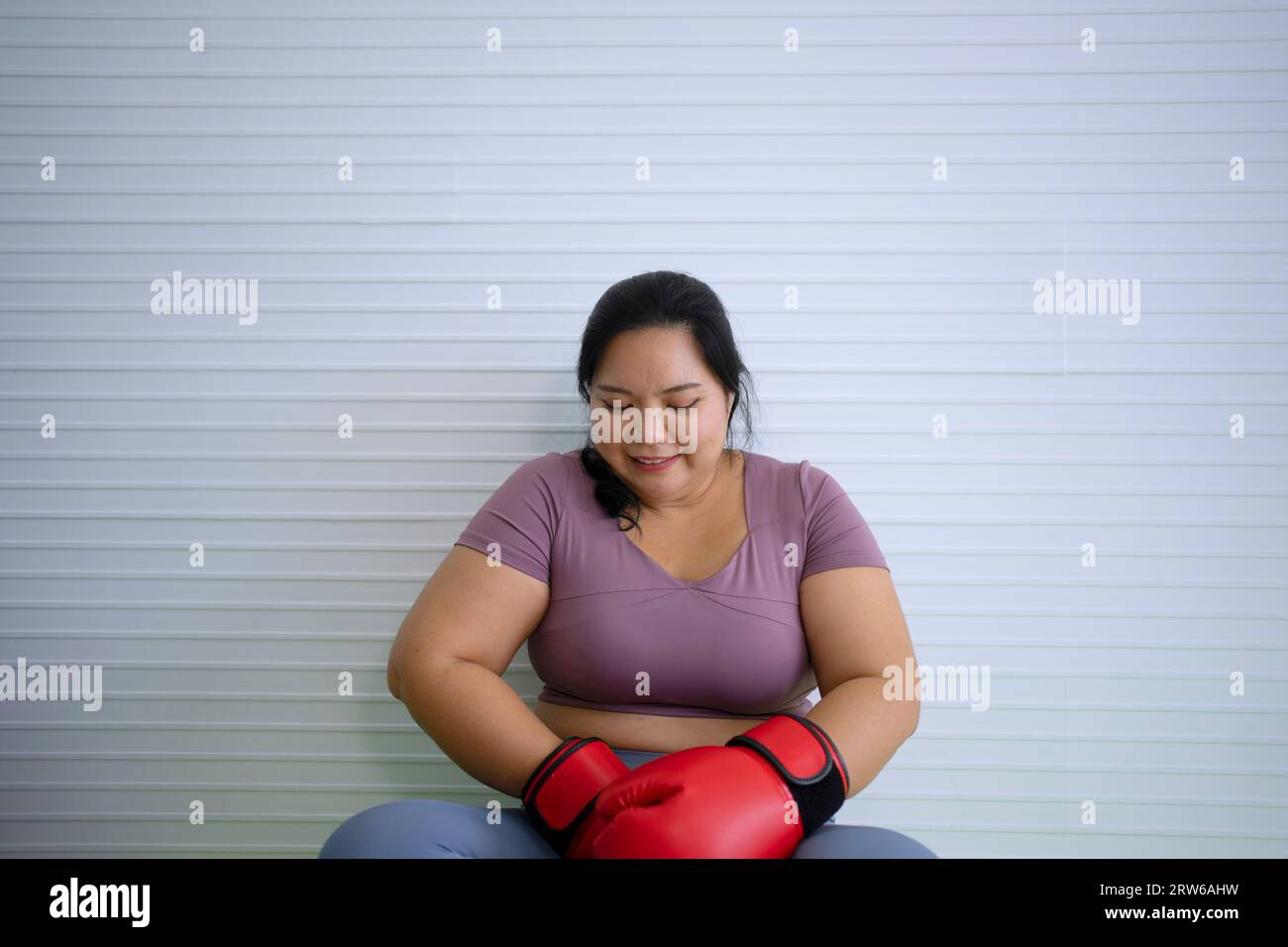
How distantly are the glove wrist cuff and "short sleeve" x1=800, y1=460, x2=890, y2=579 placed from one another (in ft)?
1.04

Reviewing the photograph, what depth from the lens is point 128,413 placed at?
2043 millimetres

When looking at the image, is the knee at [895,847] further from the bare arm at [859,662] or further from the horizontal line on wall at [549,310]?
the horizontal line on wall at [549,310]

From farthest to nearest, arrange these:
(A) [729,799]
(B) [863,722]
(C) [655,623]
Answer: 1. (C) [655,623]
2. (B) [863,722]
3. (A) [729,799]

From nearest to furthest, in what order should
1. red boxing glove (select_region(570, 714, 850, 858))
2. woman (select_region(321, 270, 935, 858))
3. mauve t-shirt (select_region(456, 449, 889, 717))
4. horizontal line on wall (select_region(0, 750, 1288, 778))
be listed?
red boxing glove (select_region(570, 714, 850, 858)) → woman (select_region(321, 270, 935, 858)) → mauve t-shirt (select_region(456, 449, 889, 717)) → horizontal line on wall (select_region(0, 750, 1288, 778))

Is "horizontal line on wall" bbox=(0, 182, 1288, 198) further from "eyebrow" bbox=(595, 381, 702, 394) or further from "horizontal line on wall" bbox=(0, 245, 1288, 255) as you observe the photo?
"eyebrow" bbox=(595, 381, 702, 394)

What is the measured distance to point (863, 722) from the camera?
1379 millimetres

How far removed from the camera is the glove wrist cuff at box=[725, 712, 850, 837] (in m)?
1.29

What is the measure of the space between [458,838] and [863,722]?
26.1 inches

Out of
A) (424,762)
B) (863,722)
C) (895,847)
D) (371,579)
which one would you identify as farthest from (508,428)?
(895,847)

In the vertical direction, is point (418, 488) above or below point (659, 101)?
below

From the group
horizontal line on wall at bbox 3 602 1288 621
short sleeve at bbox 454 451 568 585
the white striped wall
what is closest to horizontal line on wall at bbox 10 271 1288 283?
the white striped wall

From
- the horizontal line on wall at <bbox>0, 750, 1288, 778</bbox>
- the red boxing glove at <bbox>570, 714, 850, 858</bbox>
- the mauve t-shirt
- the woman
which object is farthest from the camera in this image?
the horizontal line on wall at <bbox>0, 750, 1288, 778</bbox>

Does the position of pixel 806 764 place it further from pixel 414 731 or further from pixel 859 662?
pixel 414 731
